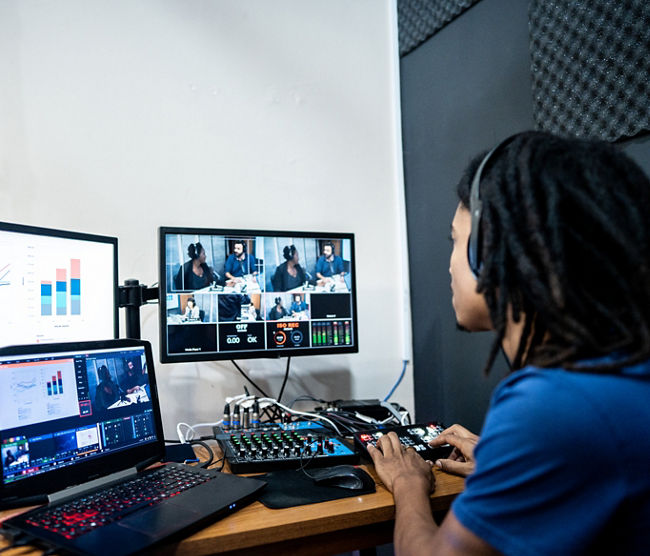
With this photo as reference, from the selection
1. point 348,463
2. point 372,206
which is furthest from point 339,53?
point 348,463

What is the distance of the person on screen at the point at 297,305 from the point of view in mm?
1508

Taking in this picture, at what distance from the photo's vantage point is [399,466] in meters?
1.05

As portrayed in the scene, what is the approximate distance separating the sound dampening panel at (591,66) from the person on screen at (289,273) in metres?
0.77

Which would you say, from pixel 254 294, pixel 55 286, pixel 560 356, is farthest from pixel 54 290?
pixel 560 356

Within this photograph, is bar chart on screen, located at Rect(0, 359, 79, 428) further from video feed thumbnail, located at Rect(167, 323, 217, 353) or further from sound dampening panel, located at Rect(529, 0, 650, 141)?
sound dampening panel, located at Rect(529, 0, 650, 141)

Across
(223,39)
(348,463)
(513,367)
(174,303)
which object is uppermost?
(223,39)

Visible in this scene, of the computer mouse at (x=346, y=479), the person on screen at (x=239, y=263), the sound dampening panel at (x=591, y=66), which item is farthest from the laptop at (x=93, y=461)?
the sound dampening panel at (x=591, y=66)

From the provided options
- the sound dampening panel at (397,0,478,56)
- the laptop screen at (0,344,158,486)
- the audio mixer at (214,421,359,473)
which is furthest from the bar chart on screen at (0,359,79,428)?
the sound dampening panel at (397,0,478,56)

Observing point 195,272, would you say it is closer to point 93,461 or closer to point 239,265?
point 239,265

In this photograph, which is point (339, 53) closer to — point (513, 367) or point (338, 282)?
point (338, 282)

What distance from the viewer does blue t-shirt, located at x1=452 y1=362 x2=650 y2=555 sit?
54 cm

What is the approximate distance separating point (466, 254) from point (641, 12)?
830mm

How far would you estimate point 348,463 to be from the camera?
1.16 metres

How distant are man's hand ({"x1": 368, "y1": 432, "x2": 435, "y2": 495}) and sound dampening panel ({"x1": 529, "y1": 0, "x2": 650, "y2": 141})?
2.78 feet
